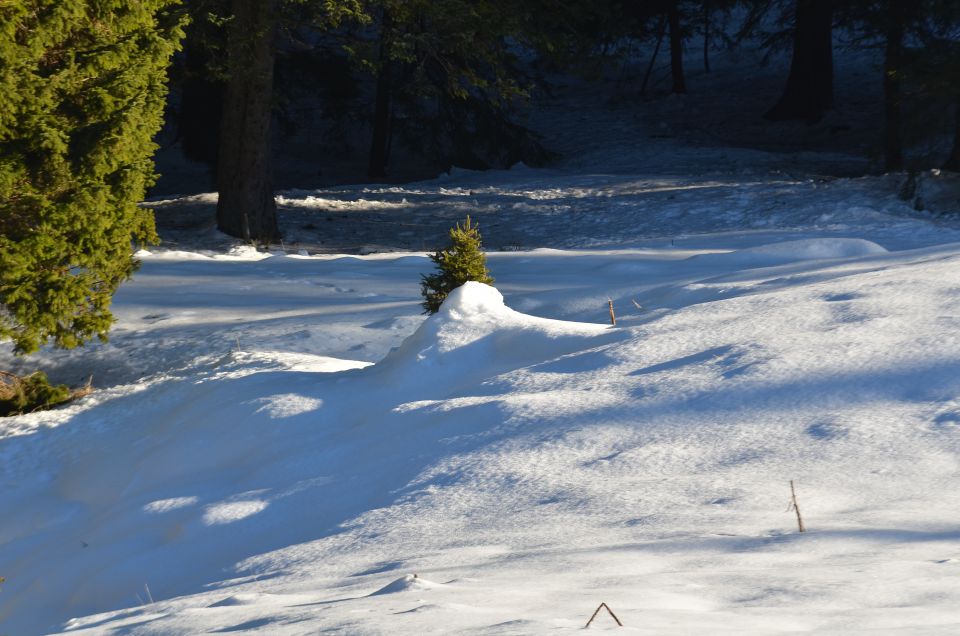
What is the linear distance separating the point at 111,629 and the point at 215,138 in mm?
18700

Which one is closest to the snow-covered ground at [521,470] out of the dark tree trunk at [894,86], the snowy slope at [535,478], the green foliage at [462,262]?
the snowy slope at [535,478]

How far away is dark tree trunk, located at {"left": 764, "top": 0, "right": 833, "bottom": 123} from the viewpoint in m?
24.7

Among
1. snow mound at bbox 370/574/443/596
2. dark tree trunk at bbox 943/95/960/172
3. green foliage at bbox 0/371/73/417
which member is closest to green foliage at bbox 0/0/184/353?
green foliage at bbox 0/371/73/417

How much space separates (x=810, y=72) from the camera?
989 inches

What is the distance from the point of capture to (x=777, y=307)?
5371 mm

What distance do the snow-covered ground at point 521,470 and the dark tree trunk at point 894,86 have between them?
8.59 metres

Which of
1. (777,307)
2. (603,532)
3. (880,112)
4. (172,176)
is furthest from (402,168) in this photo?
(603,532)

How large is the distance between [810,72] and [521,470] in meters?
23.4

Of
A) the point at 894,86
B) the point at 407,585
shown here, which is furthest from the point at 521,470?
the point at 894,86

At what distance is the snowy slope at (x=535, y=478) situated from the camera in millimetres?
2779

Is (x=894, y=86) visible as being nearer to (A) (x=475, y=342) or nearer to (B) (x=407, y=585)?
(A) (x=475, y=342)

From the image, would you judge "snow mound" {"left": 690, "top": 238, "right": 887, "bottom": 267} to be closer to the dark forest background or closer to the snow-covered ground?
the snow-covered ground

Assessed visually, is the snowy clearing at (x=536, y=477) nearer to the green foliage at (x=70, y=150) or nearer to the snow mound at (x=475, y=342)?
the snow mound at (x=475, y=342)

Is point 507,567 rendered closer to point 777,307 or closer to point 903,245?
point 777,307
